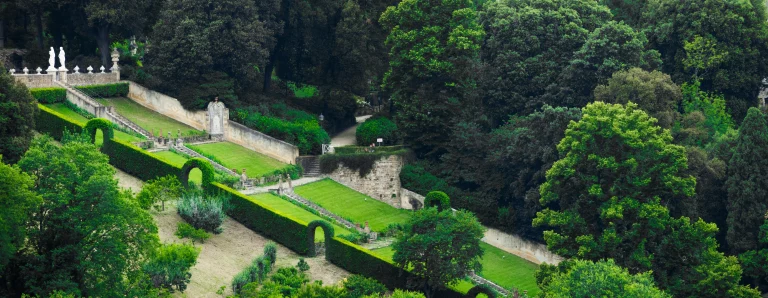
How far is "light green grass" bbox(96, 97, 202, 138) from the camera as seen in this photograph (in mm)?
70750

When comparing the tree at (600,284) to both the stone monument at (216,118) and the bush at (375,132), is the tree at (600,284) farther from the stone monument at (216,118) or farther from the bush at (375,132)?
the stone monument at (216,118)

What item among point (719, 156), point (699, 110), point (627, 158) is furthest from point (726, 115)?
point (627, 158)

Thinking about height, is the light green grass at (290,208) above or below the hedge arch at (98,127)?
below

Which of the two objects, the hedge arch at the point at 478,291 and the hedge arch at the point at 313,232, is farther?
the hedge arch at the point at 313,232

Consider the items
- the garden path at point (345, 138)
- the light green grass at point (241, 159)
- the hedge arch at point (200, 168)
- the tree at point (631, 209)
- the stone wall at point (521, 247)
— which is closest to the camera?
the tree at point (631, 209)

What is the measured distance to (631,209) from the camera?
5750cm

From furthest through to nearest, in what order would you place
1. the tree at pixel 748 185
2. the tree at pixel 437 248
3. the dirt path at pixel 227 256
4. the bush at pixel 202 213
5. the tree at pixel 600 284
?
the tree at pixel 748 185 < the bush at pixel 202 213 < the tree at pixel 437 248 < the dirt path at pixel 227 256 < the tree at pixel 600 284

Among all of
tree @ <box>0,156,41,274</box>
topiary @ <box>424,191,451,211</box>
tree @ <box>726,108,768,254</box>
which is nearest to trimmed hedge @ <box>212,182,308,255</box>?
topiary @ <box>424,191,451,211</box>

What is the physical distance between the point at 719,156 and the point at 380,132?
712 inches

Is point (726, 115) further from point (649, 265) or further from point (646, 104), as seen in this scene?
point (649, 265)

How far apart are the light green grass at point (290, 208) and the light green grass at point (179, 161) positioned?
2.70 metres

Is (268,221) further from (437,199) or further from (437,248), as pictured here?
(437,199)

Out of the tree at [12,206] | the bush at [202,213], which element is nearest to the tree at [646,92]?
the bush at [202,213]

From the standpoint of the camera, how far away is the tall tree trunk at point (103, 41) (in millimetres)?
73625
